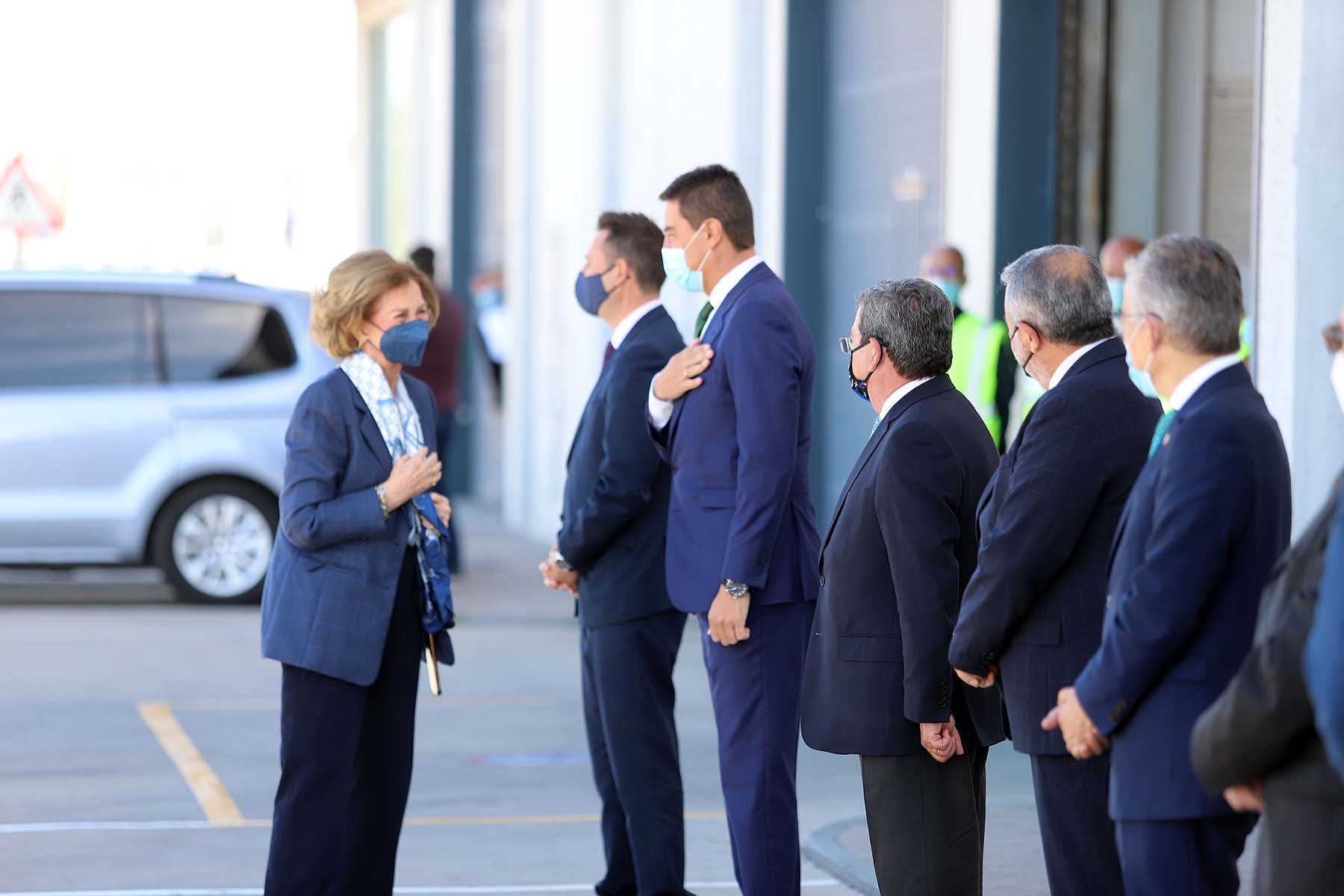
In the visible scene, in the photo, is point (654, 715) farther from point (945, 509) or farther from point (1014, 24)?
point (1014, 24)

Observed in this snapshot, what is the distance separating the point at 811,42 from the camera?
12.9m

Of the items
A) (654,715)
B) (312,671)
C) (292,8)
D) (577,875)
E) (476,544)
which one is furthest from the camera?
(292,8)

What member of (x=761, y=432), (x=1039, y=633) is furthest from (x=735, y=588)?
(x=1039, y=633)

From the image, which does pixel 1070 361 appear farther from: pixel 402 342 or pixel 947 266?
pixel 947 266

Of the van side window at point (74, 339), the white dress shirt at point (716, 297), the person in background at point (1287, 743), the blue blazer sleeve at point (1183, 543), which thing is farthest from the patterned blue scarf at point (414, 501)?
the van side window at point (74, 339)

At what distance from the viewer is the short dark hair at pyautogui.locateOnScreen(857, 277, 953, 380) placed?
487 cm

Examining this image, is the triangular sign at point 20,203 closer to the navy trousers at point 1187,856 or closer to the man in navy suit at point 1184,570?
the man in navy suit at point 1184,570

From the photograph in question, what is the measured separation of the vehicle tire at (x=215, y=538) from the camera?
41.8 feet

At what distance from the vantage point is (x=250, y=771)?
8305 mm

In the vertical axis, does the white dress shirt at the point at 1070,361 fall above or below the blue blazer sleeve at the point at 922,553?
above

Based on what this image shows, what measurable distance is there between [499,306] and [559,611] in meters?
6.14

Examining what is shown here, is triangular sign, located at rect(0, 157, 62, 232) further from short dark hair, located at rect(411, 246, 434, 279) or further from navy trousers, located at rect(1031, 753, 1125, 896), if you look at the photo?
navy trousers, located at rect(1031, 753, 1125, 896)

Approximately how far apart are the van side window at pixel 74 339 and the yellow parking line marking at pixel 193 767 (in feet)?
10.9

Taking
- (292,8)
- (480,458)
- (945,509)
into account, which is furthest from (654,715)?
(292,8)
